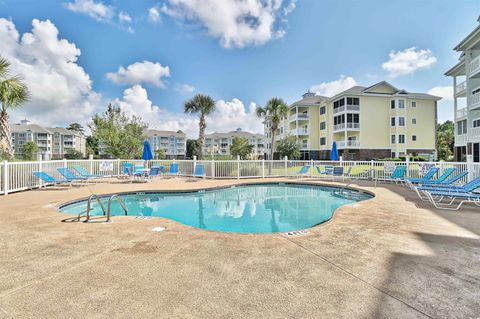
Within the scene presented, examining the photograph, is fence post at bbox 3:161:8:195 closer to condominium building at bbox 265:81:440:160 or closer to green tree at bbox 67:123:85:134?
condominium building at bbox 265:81:440:160

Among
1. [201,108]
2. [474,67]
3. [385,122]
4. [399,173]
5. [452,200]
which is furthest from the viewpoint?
[385,122]

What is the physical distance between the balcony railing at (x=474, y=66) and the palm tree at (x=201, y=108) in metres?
20.0

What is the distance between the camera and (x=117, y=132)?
21.2 meters

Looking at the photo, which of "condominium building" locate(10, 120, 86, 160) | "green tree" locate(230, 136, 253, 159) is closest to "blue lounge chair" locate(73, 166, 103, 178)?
"green tree" locate(230, 136, 253, 159)

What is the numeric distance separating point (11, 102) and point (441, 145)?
5333 centimetres

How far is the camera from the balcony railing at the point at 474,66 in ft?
53.8

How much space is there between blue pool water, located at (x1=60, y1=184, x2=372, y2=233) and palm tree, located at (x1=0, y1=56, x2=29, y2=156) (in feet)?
22.4

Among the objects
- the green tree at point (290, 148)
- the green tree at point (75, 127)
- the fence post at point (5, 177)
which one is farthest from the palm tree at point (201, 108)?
the green tree at point (75, 127)

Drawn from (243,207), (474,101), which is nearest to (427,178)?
(243,207)

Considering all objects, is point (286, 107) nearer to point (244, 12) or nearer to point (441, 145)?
point (244, 12)

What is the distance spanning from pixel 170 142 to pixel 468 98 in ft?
247

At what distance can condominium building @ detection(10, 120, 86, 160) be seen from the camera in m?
62.4

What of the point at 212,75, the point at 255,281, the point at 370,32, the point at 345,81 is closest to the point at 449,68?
the point at 345,81

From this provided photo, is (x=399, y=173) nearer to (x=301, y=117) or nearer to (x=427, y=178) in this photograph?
(x=427, y=178)
